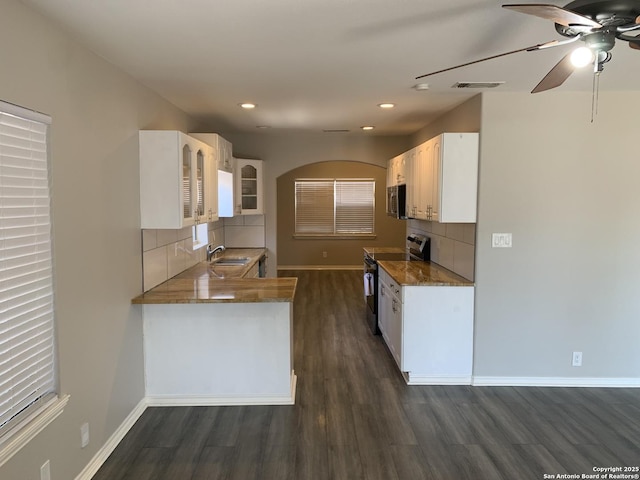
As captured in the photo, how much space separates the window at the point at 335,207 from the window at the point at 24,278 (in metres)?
7.53

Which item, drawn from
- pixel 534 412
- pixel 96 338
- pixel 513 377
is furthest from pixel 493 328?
pixel 96 338

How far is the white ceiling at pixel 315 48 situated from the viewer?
1898mm

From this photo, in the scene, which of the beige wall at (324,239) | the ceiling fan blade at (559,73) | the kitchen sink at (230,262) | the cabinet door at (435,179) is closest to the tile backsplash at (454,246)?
the cabinet door at (435,179)

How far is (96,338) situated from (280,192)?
717cm

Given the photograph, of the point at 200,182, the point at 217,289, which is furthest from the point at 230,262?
the point at 217,289

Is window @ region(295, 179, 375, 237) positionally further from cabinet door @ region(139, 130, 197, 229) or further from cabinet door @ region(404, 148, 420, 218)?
cabinet door @ region(139, 130, 197, 229)

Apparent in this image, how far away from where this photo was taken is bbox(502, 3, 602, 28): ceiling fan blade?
54.1 inches

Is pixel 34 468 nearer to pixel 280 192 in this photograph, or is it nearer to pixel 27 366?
pixel 27 366

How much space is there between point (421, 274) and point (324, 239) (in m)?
5.71

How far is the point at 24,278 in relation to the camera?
1.84 metres

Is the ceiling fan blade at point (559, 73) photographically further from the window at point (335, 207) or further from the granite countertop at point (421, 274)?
the window at point (335, 207)

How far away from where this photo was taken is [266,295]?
10.1 feet

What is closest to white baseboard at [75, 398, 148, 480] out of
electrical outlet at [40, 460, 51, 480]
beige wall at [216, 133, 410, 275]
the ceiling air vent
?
electrical outlet at [40, 460, 51, 480]

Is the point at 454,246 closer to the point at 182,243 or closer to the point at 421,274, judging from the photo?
the point at 421,274
